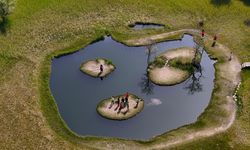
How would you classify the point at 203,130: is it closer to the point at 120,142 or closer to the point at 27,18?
the point at 120,142

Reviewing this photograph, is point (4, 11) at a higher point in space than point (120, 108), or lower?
higher

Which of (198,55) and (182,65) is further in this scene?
(198,55)

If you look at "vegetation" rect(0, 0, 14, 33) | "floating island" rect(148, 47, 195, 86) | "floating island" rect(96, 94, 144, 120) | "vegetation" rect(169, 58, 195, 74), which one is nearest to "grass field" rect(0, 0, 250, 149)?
"vegetation" rect(0, 0, 14, 33)

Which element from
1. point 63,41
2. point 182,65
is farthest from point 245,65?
point 63,41

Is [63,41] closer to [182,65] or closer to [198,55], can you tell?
[182,65]

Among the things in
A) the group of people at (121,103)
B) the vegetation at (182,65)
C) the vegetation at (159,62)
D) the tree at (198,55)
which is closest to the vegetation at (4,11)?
the group of people at (121,103)

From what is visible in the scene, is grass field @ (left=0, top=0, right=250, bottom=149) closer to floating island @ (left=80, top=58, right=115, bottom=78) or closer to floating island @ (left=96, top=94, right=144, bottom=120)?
floating island @ (left=96, top=94, right=144, bottom=120)

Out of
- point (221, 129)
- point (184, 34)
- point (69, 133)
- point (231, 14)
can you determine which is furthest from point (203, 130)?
point (231, 14)
